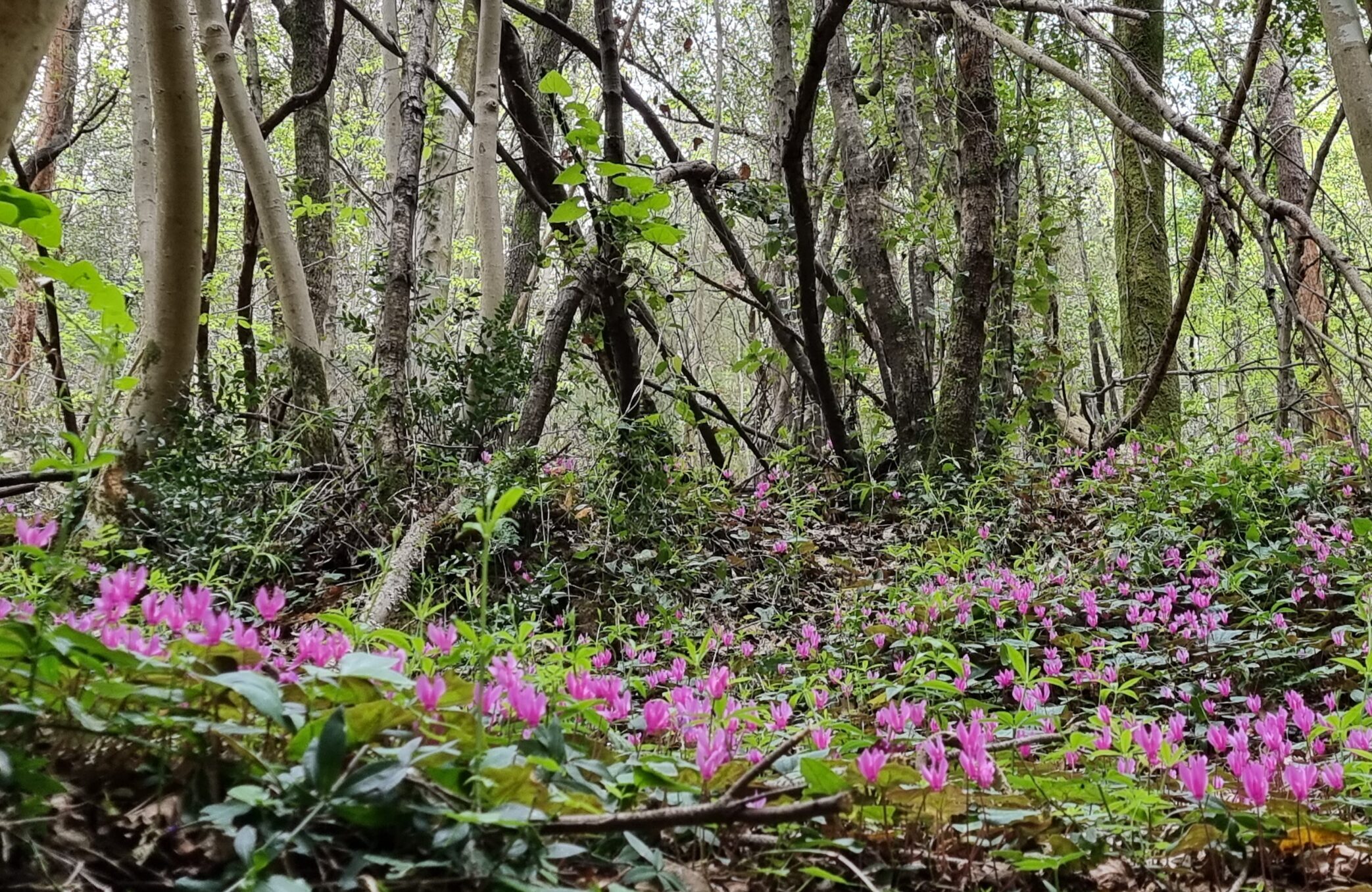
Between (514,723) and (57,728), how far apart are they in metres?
0.52

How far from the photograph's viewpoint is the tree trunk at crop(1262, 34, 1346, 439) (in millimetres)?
2766

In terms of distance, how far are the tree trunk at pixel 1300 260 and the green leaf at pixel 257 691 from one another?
248 centimetres

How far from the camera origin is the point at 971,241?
5254 millimetres

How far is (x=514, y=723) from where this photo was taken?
119 centimetres

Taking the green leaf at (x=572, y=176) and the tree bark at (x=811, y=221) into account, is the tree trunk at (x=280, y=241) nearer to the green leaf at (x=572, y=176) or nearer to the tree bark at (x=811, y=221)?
the green leaf at (x=572, y=176)

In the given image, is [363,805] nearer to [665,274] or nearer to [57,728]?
[57,728]

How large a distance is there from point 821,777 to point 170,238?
3.45 meters

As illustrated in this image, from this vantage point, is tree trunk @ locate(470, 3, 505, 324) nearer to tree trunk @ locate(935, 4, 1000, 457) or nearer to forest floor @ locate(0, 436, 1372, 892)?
forest floor @ locate(0, 436, 1372, 892)

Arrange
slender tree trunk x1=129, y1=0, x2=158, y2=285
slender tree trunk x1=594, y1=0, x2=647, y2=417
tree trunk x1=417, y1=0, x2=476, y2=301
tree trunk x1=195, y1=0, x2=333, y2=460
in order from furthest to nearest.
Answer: tree trunk x1=417, y1=0, x2=476, y2=301, slender tree trunk x1=129, y1=0, x2=158, y2=285, slender tree trunk x1=594, y1=0, x2=647, y2=417, tree trunk x1=195, y1=0, x2=333, y2=460

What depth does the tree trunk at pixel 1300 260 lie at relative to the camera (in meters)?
2.77

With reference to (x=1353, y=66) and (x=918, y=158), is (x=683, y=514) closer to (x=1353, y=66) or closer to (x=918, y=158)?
(x=1353, y=66)

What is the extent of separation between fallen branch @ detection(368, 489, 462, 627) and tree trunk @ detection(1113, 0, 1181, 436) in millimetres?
5452

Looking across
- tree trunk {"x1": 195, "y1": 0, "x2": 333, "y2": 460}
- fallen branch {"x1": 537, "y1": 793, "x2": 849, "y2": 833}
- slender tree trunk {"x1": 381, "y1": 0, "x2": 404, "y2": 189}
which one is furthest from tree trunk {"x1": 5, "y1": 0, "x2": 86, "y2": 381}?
fallen branch {"x1": 537, "y1": 793, "x2": 849, "y2": 833}

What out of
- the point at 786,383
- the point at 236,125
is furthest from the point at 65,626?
Result: the point at 786,383
